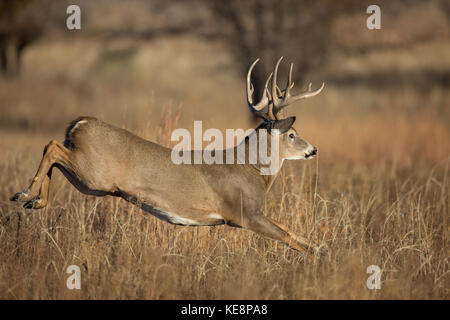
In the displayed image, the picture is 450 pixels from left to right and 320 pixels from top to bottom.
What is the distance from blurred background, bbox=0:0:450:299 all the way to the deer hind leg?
0.45 meters

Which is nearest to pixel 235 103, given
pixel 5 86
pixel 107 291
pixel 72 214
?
pixel 5 86

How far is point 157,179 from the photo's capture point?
19.4ft

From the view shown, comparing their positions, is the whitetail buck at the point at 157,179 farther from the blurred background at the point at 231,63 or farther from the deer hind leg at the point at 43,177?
the blurred background at the point at 231,63

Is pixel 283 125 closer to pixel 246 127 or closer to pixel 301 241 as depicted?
pixel 301 241

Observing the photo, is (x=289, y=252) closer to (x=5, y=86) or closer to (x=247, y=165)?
(x=247, y=165)

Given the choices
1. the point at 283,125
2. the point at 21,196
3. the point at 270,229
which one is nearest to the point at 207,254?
the point at 270,229

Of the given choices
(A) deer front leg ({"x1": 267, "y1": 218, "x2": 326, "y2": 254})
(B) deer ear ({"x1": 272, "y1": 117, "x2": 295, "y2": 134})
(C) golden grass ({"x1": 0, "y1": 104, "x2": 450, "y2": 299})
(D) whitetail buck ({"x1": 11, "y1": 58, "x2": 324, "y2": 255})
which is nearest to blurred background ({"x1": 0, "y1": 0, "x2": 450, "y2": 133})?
(C) golden grass ({"x1": 0, "y1": 104, "x2": 450, "y2": 299})

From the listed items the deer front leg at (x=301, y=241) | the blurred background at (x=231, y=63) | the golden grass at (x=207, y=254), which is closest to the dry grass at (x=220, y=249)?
the golden grass at (x=207, y=254)

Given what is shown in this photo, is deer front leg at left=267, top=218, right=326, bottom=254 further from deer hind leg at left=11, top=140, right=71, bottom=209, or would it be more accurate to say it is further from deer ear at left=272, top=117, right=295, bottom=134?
deer hind leg at left=11, top=140, right=71, bottom=209

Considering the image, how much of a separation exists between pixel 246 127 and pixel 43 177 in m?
11.2

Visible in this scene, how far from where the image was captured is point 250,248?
655 centimetres

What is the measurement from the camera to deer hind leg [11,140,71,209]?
5578 mm

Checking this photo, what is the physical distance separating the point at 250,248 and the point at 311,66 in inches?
471

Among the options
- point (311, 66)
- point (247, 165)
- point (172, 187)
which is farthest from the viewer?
point (311, 66)
